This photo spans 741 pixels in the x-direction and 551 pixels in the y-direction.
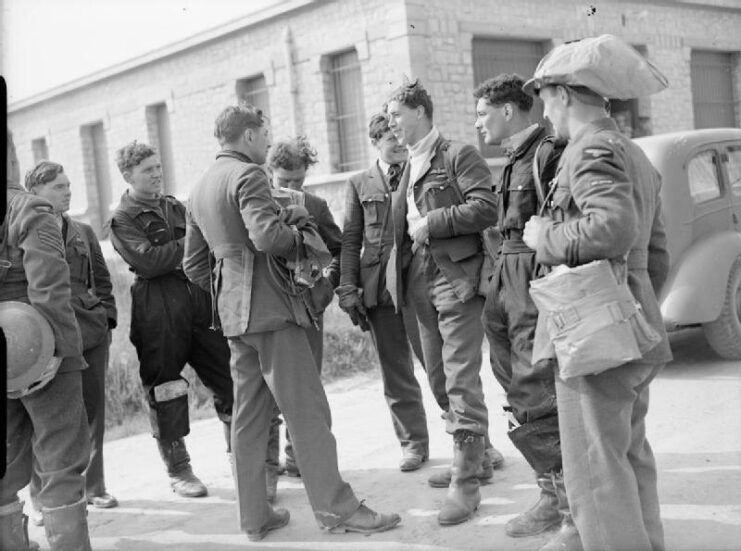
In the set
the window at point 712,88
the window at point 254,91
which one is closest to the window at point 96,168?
the window at point 254,91

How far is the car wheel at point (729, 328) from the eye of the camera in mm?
7262

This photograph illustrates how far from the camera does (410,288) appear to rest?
4.98m

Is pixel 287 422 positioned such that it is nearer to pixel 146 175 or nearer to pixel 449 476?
pixel 449 476

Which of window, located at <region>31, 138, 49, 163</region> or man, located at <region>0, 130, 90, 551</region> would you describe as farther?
window, located at <region>31, 138, 49, 163</region>

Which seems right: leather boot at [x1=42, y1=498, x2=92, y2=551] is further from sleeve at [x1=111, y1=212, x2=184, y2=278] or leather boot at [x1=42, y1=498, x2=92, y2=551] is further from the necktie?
the necktie

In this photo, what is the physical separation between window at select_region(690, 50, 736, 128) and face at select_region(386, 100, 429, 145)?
56.5ft

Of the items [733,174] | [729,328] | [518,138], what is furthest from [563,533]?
[733,174]

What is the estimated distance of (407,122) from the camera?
4770mm

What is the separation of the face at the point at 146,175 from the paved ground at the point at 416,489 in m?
1.90

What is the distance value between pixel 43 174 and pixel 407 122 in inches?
84.8

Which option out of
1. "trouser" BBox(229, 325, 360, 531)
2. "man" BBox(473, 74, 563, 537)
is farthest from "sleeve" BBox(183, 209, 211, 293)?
"man" BBox(473, 74, 563, 537)

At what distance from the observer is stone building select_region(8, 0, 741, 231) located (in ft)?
49.1

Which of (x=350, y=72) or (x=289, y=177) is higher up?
(x=350, y=72)

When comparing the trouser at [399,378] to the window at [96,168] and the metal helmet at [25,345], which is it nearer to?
the metal helmet at [25,345]
